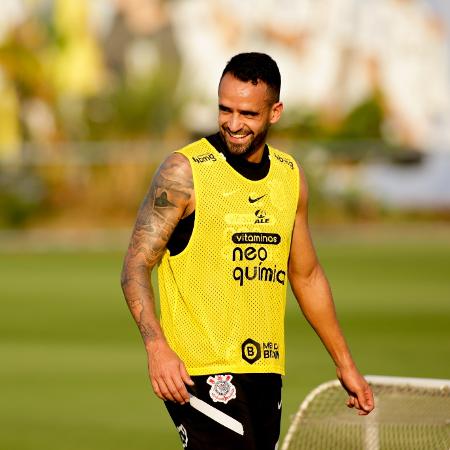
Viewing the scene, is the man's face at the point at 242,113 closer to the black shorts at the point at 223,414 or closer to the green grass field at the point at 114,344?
the black shorts at the point at 223,414

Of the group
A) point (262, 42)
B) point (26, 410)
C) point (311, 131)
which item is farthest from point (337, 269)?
point (262, 42)

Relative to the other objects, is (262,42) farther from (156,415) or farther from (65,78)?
(156,415)

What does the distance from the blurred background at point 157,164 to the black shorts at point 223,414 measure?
3709 millimetres

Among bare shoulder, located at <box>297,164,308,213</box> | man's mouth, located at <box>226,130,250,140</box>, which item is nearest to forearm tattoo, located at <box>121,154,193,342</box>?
man's mouth, located at <box>226,130,250,140</box>

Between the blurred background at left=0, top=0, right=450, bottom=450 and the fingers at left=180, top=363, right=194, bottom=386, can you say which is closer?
the fingers at left=180, top=363, right=194, bottom=386

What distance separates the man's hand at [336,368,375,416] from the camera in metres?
5.98

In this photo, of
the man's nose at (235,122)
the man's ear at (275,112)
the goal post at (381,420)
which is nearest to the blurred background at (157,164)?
the goal post at (381,420)

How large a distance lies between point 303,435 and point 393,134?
38.6 metres

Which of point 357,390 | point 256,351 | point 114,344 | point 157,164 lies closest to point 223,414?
point 256,351

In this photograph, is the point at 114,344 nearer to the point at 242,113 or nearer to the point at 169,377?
the point at 242,113

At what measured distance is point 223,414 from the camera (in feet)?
18.1

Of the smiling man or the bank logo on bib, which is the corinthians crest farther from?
the bank logo on bib

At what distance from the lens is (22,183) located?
109 ft

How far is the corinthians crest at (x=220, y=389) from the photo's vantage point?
5531 mm
